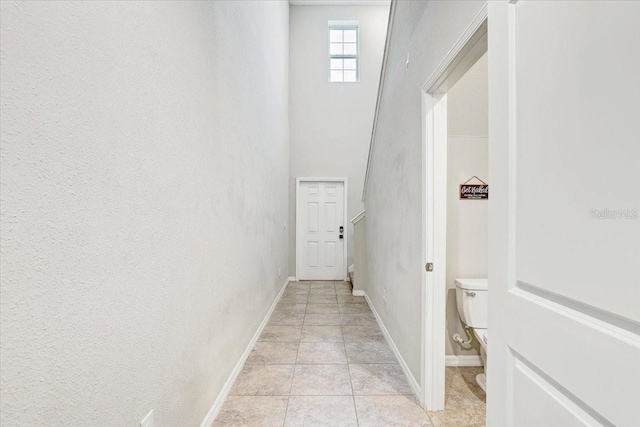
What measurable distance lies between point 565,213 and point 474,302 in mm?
1755

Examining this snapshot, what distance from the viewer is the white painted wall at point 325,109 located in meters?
5.57

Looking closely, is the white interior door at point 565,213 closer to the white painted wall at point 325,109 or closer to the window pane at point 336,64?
the white painted wall at point 325,109

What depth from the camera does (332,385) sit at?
2053 mm

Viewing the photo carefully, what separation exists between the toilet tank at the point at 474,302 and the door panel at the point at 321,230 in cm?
338

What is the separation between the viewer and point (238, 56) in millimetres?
2311

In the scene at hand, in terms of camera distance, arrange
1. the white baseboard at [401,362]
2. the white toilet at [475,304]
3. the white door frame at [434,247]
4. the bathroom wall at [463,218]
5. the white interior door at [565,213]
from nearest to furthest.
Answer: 1. the white interior door at [565,213]
2. the white door frame at [434,247]
3. the white baseboard at [401,362]
4. the white toilet at [475,304]
5. the bathroom wall at [463,218]

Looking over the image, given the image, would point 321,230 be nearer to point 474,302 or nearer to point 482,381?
point 474,302

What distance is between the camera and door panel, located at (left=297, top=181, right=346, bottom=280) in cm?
555

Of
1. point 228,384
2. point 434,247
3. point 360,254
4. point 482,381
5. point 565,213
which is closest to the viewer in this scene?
point 565,213

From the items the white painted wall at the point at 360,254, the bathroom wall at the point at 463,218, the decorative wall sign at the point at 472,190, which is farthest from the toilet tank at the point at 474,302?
the white painted wall at the point at 360,254

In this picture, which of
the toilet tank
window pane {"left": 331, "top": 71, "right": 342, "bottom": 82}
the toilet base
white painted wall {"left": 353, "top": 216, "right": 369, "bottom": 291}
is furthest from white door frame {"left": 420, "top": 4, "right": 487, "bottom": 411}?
window pane {"left": 331, "top": 71, "right": 342, "bottom": 82}

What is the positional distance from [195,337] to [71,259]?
0.86 metres

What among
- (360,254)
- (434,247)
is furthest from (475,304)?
(360,254)

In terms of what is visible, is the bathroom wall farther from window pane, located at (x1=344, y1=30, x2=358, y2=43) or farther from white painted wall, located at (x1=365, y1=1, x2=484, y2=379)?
window pane, located at (x1=344, y1=30, x2=358, y2=43)
